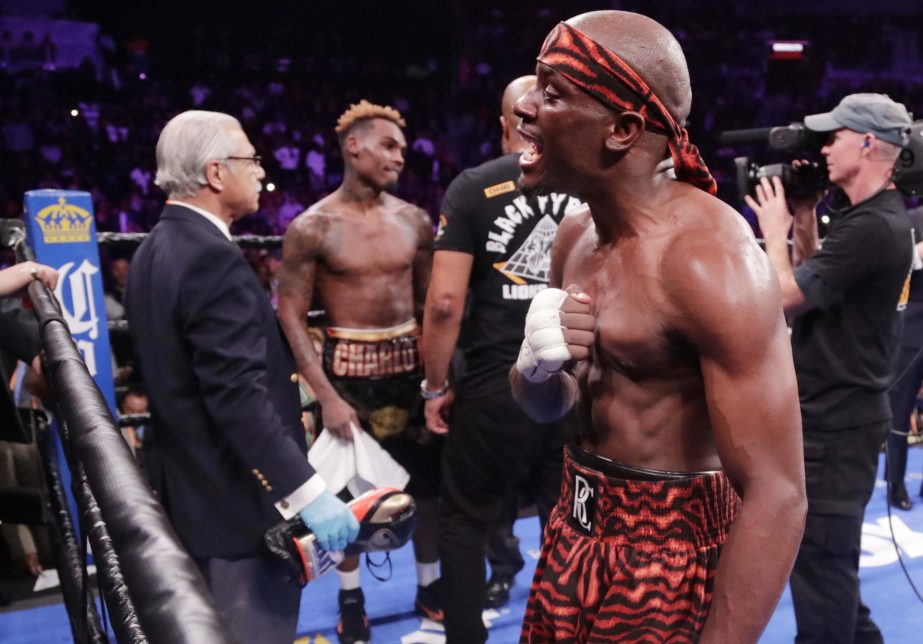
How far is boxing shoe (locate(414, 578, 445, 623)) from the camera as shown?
2.49 m

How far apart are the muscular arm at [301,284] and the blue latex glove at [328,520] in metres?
0.88

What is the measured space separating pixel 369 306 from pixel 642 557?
1.61 metres

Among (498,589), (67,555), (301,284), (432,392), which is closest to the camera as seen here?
(67,555)

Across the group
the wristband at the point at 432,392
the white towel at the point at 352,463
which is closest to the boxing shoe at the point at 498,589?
the white towel at the point at 352,463

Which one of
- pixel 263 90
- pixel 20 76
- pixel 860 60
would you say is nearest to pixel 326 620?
pixel 20 76

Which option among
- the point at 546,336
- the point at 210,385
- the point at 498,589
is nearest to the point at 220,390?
the point at 210,385

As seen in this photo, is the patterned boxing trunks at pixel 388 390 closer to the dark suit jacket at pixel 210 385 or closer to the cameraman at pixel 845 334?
the dark suit jacket at pixel 210 385

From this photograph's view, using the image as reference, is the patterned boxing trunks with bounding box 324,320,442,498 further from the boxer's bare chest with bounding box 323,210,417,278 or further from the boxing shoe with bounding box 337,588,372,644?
the boxing shoe with bounding box 337,588,372,644

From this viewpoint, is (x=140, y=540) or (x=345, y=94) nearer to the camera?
(x=140, y=540)

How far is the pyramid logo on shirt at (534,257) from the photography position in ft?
7.22

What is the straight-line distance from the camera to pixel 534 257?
222 centimetres

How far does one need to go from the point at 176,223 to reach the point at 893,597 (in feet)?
8.01

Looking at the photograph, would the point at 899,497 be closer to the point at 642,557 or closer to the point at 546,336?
the point at 642,557

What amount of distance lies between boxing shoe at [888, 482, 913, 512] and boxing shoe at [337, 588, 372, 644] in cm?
230
